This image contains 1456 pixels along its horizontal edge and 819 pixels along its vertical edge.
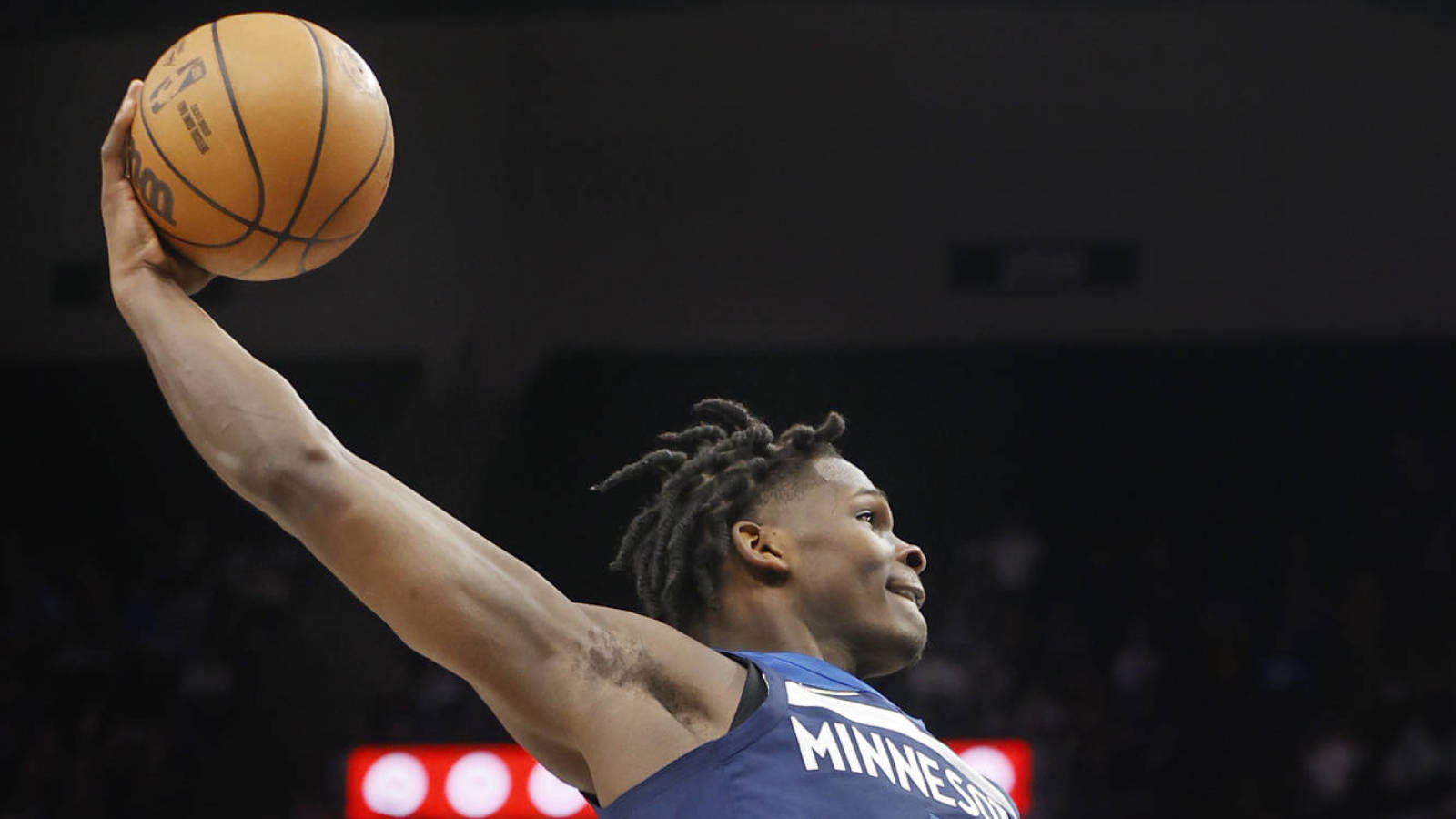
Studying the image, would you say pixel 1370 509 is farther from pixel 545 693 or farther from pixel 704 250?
pixel 545 693

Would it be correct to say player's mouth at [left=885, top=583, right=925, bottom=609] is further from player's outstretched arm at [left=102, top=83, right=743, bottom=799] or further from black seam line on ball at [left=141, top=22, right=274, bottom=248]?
black seam line on ball at [left=141, top=22, right=274, bottom=248]

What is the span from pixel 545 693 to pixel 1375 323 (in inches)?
372

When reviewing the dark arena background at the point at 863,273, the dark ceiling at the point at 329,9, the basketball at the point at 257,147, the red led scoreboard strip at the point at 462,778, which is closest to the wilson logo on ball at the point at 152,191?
the basketball at the point at 257,147

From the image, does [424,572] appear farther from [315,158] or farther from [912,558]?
[912,558]

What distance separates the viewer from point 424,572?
192 cm

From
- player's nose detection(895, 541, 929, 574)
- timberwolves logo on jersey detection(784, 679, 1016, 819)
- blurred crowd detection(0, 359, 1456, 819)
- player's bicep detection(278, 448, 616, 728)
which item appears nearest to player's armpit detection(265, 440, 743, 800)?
player's bicep detection(278, 448, 616, 728)

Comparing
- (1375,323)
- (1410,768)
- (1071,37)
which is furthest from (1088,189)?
(1410,768)

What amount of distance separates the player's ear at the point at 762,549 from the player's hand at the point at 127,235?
2.85ft

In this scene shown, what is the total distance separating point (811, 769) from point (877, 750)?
14cm

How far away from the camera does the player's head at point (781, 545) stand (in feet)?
8.27

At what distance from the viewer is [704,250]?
10469 millimetres

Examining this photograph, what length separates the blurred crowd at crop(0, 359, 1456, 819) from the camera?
26.8 feet

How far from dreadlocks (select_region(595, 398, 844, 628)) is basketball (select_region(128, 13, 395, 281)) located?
1.98ft

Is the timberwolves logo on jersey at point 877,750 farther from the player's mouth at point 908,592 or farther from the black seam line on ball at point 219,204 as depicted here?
the black seam line on ball at point 219,204
